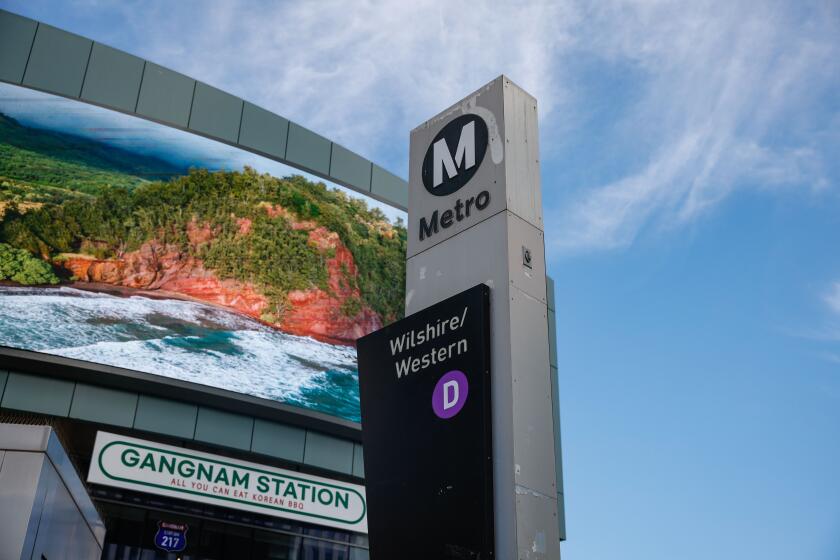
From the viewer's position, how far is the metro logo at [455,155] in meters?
6.96

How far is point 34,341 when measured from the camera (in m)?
16.4

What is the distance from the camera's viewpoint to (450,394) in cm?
582

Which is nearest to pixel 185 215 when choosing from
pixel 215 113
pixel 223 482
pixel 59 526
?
pixel 215 113

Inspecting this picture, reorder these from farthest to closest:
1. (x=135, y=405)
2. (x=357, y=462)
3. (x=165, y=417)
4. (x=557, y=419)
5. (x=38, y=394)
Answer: (x=557, y=419) → (x=357, y=462) → (x=165, y=417) → (x=135, y=405) → (x=38, y=394)

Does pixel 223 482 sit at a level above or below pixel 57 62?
below

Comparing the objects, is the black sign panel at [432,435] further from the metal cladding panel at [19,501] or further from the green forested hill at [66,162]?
the green forested hill at [66,162]

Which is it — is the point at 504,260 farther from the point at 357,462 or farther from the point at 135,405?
the point at 357,462

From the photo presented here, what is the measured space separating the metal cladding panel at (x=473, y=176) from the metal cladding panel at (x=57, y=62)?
1337 centimetres

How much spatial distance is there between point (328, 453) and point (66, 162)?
339 inches

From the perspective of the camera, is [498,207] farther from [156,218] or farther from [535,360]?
[156,218]

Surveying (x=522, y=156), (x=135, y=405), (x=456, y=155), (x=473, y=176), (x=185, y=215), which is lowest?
(x=473, y=176)

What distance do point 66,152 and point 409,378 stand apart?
47.9 ft

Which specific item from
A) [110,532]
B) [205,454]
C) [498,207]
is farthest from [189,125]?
[498,207]

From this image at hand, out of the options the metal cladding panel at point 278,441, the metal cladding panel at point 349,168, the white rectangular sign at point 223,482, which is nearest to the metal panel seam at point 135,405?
the white rectangular sign at point 223,482
